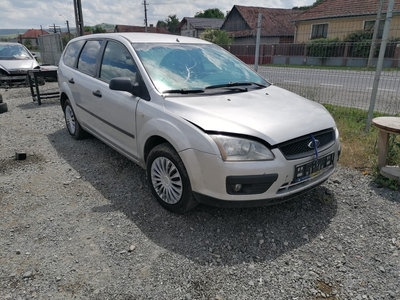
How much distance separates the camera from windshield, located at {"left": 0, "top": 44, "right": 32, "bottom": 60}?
12.5 meters

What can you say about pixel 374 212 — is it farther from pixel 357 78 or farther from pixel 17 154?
pixel 357 78

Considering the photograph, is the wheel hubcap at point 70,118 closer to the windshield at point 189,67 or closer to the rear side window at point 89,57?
the rear side window at point 89,57

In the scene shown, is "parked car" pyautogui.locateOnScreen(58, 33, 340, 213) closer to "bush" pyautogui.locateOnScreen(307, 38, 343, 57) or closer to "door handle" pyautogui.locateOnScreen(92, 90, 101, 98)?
"door handle" pyautogui.locateOnScreen(92, 90, 101, 98)

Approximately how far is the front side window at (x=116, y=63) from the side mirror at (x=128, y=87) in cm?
17

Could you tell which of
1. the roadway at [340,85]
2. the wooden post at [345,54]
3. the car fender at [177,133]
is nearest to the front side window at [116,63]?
the car fender at [177,133]

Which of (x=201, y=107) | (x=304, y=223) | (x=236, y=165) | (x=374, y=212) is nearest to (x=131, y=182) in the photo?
(x=201, y=107)

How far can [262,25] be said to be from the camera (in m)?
35.7

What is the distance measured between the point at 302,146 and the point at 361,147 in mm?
2661

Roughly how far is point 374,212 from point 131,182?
2771 millimetres

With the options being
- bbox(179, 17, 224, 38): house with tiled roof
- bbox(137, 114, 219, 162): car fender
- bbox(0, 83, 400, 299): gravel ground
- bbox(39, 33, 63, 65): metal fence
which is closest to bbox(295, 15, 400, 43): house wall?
bbox(39, 33, 63, 65): metal fence

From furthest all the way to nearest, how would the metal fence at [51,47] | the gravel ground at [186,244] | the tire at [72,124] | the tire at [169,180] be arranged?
1. the metal fence at [51,47]
2. the tire at [72,124]
3. the tire at [169,180]
4. the gravel ground at [186,244]

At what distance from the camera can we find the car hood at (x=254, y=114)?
259cm

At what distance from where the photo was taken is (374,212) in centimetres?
322

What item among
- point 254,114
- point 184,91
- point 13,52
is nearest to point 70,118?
point 184,91
